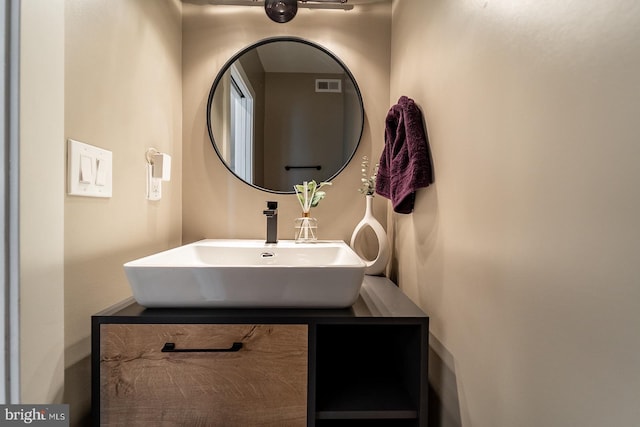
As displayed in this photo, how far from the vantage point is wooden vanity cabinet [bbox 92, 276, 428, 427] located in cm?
71

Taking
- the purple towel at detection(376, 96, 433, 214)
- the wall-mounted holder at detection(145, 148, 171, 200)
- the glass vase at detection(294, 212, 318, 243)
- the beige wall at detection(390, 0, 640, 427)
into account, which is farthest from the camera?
the glass vase at detection(294, 212, 318, 243)

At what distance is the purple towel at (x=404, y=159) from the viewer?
947 millimetres

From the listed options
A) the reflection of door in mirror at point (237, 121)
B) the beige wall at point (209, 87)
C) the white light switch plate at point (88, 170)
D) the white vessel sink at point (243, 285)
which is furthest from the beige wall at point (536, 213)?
the white light switch plate at point (88, 170)

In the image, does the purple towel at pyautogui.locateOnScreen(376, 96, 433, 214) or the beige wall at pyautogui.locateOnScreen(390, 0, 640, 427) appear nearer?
the beige wall at pyautogui.locateOnScreen(390, 0, 640, 427)

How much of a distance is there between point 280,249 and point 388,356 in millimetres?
516

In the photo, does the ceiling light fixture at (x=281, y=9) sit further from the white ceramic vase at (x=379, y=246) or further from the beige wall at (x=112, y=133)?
the white ceramic vase at (x=379, y=246)

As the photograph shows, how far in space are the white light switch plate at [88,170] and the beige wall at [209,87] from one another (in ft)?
1.74

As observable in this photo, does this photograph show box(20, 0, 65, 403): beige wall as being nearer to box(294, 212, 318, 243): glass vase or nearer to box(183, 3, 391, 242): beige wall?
box(183, 3, 391, 242): beige wall

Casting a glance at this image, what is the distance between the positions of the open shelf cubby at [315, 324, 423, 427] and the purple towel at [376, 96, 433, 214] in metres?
0.40

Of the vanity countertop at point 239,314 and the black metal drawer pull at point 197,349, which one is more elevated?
the vanity countertop at point 239,314

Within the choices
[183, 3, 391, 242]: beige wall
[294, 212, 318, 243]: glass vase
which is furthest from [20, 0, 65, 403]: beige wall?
[294, 212, 318, 243]: glass vase

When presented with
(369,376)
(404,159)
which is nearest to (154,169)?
(404,159)

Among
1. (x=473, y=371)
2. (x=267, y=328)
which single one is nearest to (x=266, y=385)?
(x=267, y=328)

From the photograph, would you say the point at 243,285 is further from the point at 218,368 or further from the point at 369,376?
the point at 369,376
